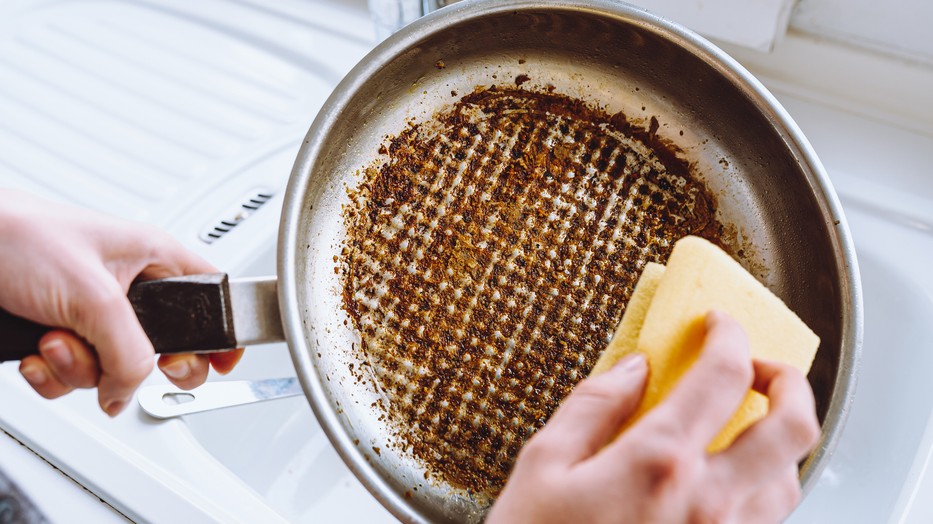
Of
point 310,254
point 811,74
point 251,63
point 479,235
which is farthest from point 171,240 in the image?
point 811,74

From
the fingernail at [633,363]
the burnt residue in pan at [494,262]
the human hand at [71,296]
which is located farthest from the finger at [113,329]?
the fingernail at [633,363]

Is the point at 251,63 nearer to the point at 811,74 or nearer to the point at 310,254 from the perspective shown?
the point at 310,254

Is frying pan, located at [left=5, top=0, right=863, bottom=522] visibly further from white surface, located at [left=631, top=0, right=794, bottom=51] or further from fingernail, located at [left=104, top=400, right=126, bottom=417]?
white surface, located at [left=631, top=0, right=794, bottom=51]

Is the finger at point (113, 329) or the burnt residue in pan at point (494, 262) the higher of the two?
the burnt residue in pan at point (494, 262)

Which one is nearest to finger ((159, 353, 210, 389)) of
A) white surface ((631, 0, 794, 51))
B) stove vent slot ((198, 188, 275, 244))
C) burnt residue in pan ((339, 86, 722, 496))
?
burnt residue in pan ((339, 86, 722, 496))

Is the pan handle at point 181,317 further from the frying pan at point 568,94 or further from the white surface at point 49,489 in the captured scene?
the white surface at point 49,489

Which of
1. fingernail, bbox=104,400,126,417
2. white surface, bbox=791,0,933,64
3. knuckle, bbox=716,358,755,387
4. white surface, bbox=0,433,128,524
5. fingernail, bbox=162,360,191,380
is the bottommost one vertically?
white surface, bbox=0,433,128,524
